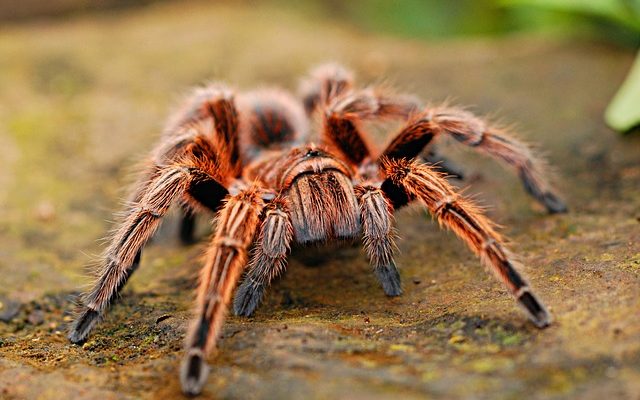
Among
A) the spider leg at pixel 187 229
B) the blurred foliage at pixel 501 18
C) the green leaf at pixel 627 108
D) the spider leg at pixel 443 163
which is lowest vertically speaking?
the spider leg at pixel 187 229

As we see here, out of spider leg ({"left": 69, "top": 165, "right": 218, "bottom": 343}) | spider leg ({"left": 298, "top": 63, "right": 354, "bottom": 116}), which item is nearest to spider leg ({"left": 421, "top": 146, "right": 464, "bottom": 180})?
spider leg ({"left": 298, "top": 63, "right": 354, "bottom": 116})

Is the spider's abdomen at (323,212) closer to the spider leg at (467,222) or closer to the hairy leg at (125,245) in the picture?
the spider leg at (467,222)

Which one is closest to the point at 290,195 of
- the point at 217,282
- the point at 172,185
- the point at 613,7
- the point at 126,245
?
the point at 172,185

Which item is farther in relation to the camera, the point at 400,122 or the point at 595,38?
the point at 595,38

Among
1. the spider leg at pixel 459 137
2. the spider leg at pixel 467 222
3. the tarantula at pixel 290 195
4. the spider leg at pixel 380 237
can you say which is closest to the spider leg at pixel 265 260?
the tarantula at pixel 290 195

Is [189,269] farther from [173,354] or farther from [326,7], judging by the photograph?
[326,7]

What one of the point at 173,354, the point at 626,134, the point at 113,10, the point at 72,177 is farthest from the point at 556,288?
the point at 113,10

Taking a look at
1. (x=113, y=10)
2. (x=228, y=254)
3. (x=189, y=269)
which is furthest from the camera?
(x=113, y=10)
